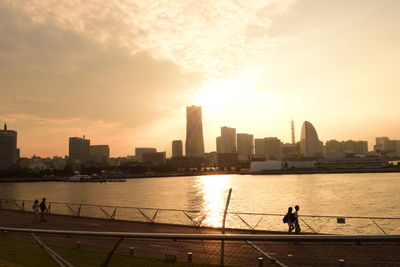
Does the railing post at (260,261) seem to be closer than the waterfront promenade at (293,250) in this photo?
No

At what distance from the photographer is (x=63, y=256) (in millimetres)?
12781

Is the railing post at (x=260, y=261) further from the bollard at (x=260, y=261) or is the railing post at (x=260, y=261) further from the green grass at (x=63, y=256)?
the green grass at (x=63, y=256)

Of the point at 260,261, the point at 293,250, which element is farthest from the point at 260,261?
the point at 293,250

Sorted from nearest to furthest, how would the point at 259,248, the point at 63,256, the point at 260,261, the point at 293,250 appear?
the point at 293,250, the point at 259,248, the point at 260,261, the point at 63,256

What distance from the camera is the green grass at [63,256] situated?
1118 cm

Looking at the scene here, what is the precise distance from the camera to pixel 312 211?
66.8 m

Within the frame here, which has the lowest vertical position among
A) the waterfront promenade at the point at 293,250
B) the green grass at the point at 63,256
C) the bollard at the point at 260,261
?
the green grass at the point at 63,256

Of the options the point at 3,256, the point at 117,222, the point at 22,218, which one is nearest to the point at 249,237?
the point at 3,256

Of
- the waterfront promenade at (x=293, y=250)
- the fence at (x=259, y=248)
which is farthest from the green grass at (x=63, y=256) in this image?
the waterfront promenade at (x=293, y=250)

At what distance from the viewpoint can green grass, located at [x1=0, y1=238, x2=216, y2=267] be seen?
1118cm

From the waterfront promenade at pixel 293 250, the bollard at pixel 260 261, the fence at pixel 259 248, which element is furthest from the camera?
the bollard at pixel 260 261

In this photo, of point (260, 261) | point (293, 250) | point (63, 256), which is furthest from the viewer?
point (63, 256)

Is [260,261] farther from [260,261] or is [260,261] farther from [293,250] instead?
[293,250]

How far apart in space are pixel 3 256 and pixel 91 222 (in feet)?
71.8
